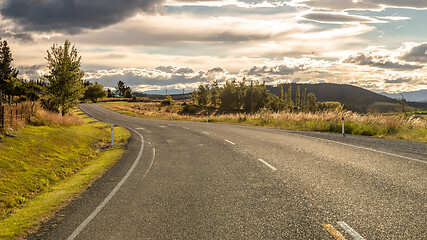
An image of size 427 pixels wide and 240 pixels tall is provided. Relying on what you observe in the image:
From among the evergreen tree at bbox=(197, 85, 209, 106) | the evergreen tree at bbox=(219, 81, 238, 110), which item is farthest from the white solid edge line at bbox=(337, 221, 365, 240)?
the evergreen tree at bbox=(197, 85, 209, 106)

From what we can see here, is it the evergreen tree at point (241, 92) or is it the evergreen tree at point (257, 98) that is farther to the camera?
the evergreen tree at point (241, 92)

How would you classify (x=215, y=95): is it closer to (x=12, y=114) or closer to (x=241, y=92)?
(x=241, y=92)

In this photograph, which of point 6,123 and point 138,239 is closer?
point 138,239

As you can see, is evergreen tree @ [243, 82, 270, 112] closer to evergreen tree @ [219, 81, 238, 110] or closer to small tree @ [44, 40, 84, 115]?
evergreen tree @ [219, 81, 238, 110]

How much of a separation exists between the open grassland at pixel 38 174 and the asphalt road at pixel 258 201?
51 cm

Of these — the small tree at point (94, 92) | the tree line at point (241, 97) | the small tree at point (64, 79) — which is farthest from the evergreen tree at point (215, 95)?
the small tree at point (64, 79)

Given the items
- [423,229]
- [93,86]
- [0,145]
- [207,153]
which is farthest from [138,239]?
[93,86]

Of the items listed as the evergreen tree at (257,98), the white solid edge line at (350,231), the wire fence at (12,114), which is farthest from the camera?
the evergreen tree at (257,98)

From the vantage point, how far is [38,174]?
9.28 metres

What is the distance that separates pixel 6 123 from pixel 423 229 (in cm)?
1446

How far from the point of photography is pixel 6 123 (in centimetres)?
1247

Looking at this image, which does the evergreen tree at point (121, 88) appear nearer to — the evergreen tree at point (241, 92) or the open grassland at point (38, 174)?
the evergreen tree at point (241, 92)

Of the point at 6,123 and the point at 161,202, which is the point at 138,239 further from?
the point at 6,123

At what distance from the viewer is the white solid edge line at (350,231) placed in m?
3.96
